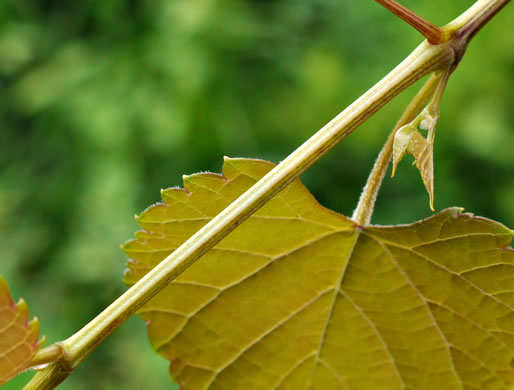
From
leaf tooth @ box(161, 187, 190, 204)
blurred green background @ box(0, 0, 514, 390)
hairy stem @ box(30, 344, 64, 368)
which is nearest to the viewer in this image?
hairy stem @ box(30, 344, 64, 368)

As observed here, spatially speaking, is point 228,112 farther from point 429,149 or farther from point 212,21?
point 429,149

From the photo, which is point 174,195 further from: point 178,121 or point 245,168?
point 178,121

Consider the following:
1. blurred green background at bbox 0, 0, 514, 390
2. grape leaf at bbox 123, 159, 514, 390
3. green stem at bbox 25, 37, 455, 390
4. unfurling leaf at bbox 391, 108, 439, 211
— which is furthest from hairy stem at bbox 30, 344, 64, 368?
blurred green background at bbox 0, 0, 514, 390

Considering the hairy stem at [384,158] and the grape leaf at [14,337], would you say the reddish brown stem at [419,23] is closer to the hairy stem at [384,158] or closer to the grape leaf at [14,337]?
the hairy stem at [384,158]

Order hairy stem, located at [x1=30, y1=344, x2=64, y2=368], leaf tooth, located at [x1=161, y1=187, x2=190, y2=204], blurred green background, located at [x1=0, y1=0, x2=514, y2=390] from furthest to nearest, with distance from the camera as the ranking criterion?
blurred green background, located at [x1=0, y1=0, x2=514, y2=390] < leaf tooth, located at [x1=161, y1=187, x2=190, y2=204] < hairy stem, located at [x1=30, y1=344, x2=64, y2=368]

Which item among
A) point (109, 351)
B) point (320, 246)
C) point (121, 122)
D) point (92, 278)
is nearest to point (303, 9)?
point (121, 122)

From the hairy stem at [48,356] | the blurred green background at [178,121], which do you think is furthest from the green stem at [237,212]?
the blurred green background at [178,121]

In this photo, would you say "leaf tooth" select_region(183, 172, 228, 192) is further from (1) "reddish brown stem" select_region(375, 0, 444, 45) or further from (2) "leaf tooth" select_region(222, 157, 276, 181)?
(1) "reddish brown stem" select_region(375, 0, 444, 45)
